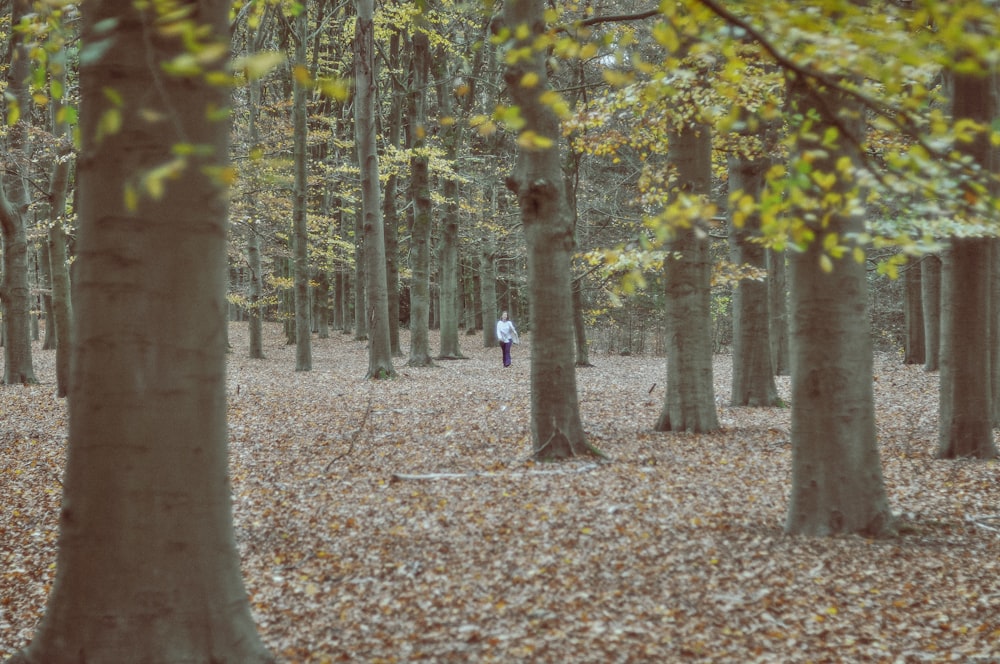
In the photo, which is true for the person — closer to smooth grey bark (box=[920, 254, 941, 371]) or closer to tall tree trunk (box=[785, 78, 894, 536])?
smooth grey bark (box=[920, 254, 941, 371])

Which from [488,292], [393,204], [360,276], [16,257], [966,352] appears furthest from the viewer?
[488,292]

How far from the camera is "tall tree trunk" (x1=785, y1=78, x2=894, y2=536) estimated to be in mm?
5781

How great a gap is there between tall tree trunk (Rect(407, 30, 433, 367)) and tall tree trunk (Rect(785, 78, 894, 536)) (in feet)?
51.4

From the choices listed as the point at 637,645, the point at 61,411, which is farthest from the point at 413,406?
the point at 637,645

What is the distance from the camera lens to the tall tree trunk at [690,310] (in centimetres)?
1078

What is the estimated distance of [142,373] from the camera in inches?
123

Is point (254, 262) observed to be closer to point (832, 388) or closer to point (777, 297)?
point (777, 297)

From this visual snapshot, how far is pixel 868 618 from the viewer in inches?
188

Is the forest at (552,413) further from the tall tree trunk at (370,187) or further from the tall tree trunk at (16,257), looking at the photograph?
the tall tree trunk at (370,187)

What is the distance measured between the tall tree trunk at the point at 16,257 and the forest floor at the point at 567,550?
186 inches

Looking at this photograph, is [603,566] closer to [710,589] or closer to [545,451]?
[710,589]

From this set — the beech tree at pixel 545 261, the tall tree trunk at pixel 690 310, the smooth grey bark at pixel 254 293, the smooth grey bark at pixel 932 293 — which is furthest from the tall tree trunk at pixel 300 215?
the smooth grey bark at pixel 932 293

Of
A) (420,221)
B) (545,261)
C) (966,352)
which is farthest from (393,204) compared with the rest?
(966,352)

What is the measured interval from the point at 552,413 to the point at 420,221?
13.3 metres
